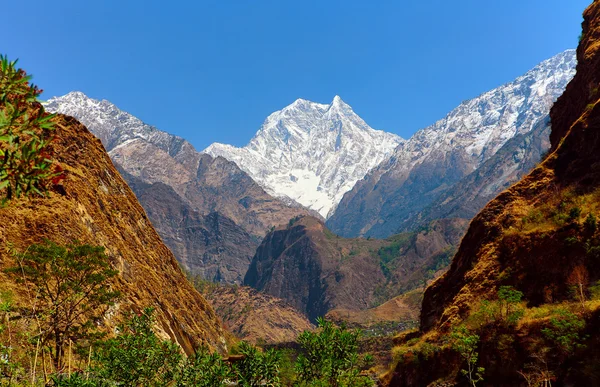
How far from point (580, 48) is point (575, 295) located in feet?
150

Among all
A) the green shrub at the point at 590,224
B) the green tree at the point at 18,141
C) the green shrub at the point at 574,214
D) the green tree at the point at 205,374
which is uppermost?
the green shrub at the point at 574,214

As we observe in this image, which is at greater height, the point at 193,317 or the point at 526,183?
the point at 526,183

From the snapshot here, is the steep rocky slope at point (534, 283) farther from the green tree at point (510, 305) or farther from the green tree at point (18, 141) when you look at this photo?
the green tree at point (18, 141)

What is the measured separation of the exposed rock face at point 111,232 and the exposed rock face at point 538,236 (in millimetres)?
39841

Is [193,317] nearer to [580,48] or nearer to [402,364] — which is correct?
[402,364]

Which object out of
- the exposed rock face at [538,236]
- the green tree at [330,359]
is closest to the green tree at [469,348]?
the exposed rock face at [538,236]

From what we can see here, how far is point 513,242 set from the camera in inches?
1672

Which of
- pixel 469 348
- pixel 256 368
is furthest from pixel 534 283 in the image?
pixel 256 368

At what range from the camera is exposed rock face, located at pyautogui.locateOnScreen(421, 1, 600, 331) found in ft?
121

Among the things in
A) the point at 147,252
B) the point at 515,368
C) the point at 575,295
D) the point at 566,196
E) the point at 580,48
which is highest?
the point at 580,48

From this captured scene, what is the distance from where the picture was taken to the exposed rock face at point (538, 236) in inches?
1453

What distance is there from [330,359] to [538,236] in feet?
79.2

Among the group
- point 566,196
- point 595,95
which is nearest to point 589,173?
point 566,196

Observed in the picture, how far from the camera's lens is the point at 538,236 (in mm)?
39906
